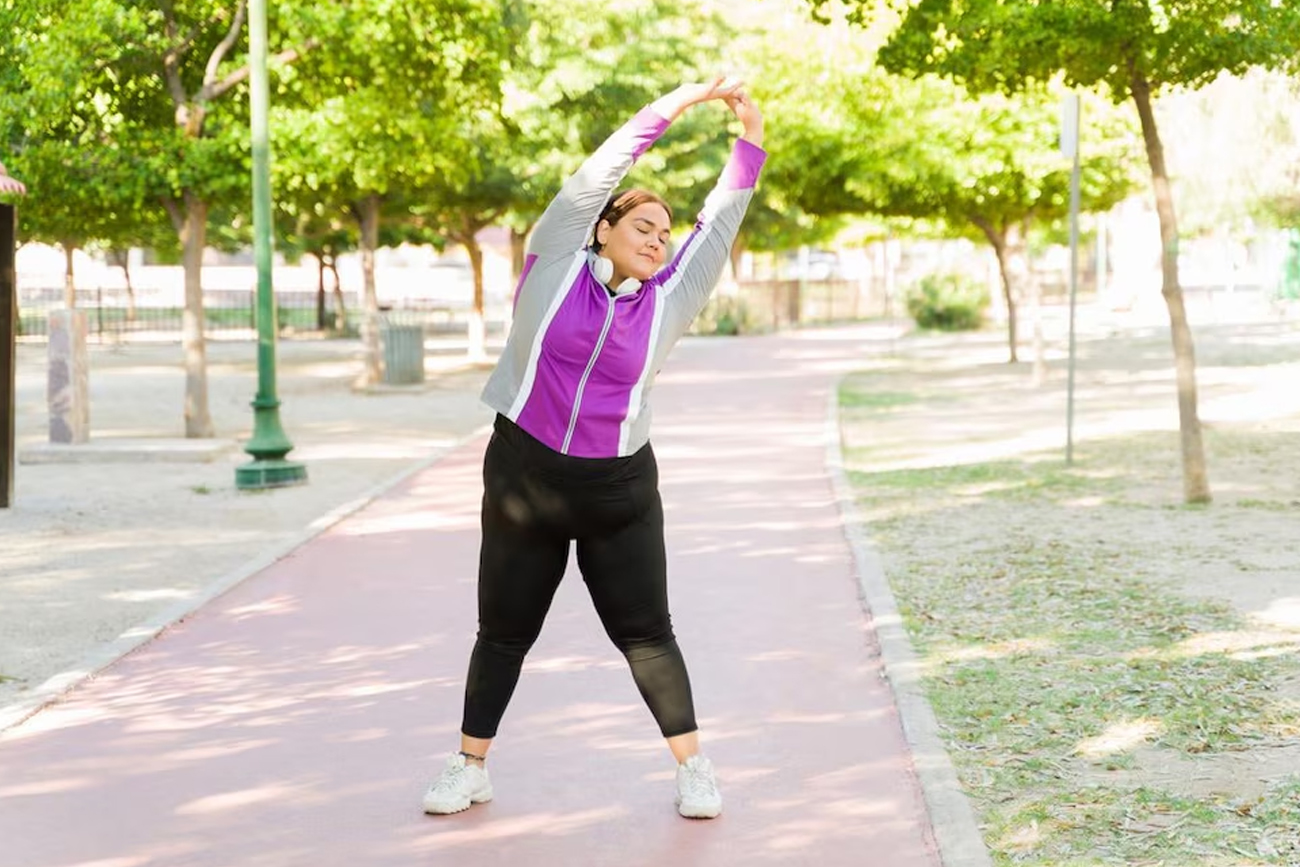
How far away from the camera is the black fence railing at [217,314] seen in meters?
45.7

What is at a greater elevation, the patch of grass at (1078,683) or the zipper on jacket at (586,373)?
the zipper on jacket at (586,373)

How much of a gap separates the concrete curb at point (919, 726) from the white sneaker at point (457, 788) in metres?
1.29

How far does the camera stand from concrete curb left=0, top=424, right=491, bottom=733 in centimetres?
631

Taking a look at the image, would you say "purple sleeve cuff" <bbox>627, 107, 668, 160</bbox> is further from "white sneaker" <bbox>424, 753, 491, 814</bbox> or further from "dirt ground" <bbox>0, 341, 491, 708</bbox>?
"dirt ground" <bbox>0, 341, 491, 708</bbox>

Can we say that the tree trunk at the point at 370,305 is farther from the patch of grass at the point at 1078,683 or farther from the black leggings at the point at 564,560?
the black leggings at the point at 564,560

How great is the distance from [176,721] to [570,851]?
6.67 feet

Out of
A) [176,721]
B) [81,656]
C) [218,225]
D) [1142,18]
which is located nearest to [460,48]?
[1142,18]

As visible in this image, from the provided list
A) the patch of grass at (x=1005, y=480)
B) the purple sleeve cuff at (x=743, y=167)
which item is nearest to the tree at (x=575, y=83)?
the patch of grass at (x=1005, y=480)

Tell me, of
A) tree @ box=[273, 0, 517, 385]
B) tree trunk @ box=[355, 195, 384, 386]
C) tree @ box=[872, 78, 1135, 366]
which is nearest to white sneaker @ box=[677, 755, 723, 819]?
tree @ box=[273, 0, 517, 385]

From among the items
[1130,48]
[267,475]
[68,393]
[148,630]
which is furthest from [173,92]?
[148,630]

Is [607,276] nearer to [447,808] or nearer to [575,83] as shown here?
[447,808]

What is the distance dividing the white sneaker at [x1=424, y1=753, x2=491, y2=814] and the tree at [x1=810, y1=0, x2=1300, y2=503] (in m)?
6.93

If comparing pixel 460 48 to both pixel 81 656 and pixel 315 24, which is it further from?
pixel 81 656

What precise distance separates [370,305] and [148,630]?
1847 cm
